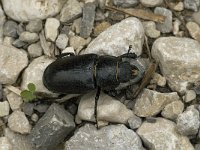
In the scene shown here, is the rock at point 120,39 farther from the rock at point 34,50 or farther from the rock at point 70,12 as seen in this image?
the rock at point 34,50

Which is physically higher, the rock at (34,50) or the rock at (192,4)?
the rock at (192,4)

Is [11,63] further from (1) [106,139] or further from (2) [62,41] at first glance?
(1) [106,139]

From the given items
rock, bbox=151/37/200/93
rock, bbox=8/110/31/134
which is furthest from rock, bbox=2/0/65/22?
rock, bbox=151/37/200/93

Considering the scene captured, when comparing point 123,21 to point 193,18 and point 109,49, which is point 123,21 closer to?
point 109,49

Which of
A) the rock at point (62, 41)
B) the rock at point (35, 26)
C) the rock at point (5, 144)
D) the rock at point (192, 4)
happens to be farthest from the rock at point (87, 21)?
the rock at point (5, 144)

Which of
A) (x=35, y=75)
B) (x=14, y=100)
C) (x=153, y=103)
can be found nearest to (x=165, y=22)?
(x=153, y=103)

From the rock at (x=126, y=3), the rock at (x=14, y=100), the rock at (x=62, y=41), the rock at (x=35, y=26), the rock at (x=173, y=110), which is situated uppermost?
the rock at (x=126, y=3)
